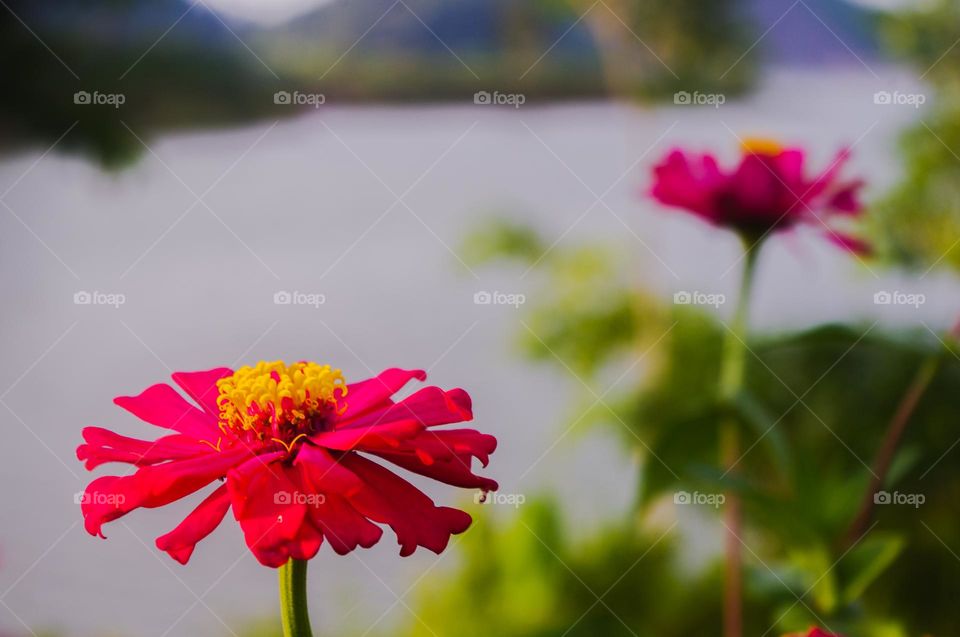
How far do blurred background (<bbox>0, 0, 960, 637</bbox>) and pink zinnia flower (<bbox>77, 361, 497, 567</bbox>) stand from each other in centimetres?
45

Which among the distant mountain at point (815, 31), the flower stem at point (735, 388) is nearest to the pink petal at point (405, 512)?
the flower stem at point (735, 388)

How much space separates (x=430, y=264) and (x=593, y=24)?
286 mm

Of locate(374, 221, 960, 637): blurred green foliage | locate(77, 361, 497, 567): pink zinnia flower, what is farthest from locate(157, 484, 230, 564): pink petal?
locate(374, 221, 960, 637): blurred green foliage

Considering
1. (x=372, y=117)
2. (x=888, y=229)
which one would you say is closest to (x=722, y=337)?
(x=888, y=229)

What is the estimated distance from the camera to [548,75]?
95 centimetres

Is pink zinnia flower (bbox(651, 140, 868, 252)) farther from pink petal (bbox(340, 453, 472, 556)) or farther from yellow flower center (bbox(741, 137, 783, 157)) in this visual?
pink petal (bbox(340, 453, 472, 556))

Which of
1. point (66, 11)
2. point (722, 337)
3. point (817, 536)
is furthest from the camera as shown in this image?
point (722, 337)

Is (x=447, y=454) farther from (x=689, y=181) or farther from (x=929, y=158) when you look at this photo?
(x=929, y=158)

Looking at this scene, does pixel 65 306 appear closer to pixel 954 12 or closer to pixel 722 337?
pixel 722 337

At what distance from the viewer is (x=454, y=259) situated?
3.19ft

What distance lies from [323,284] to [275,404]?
50 cm

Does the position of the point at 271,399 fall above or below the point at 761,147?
below

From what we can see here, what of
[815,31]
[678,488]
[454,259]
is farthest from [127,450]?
[815,31]

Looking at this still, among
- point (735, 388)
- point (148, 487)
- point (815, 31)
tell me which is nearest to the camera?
point (148, 487)
